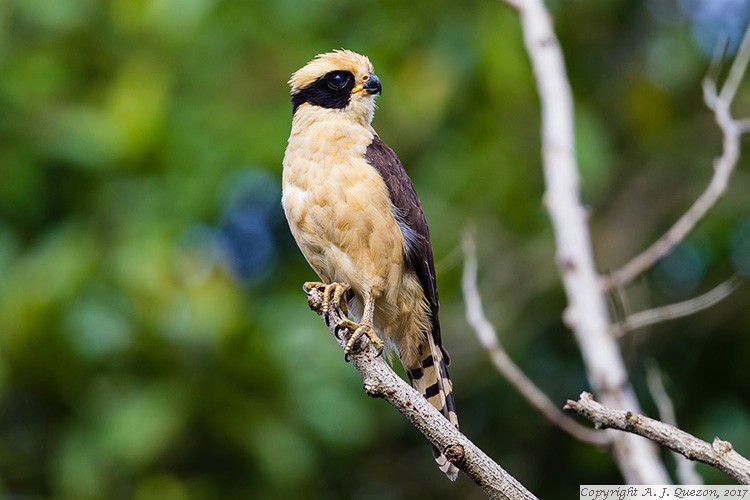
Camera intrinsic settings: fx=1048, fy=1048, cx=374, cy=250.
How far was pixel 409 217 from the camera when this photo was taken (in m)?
3.95

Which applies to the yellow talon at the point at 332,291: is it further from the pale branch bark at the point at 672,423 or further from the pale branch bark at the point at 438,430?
the pale branch bark at the point at 672,423

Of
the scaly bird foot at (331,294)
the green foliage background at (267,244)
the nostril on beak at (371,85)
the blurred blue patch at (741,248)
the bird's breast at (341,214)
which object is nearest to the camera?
the scaly bird foot at (331,294)

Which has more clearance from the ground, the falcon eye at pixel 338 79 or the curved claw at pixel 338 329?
the falcon eye at pixel 338 79

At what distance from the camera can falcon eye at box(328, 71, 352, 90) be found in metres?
4.23

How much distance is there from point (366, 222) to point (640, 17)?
13.8ft

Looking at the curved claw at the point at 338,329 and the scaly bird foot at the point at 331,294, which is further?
the scaly bird foot at the point at 331,294

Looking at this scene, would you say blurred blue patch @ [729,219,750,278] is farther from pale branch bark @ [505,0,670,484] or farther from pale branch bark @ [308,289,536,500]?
pale branch bark @ [308,289,536,500]

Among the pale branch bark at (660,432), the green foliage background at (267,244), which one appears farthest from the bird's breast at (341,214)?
the pale branch bark at (660,432)

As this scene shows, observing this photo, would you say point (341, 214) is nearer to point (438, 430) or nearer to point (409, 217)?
point (409, 217)

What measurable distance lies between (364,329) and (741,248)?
150 inches

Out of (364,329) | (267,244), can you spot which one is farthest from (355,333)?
(267,244)

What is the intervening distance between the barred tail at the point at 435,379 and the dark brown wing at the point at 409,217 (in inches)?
7.4

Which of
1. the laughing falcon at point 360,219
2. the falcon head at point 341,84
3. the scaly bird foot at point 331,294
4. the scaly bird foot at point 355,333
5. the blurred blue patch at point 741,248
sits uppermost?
the blurred blue patch at point 741,248

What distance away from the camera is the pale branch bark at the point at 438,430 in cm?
259
